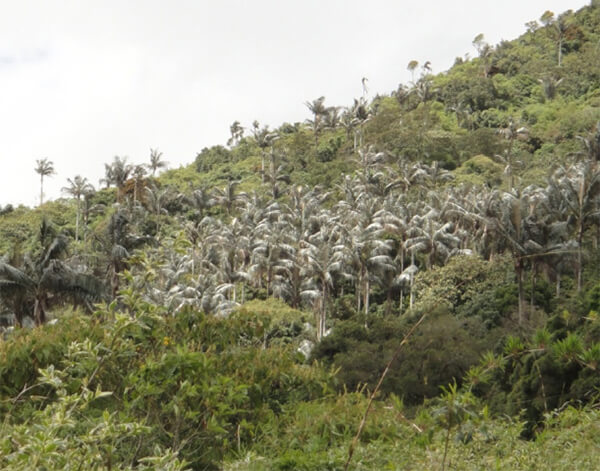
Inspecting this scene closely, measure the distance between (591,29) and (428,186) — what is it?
65.4 m

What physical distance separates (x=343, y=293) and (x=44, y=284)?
31.2m

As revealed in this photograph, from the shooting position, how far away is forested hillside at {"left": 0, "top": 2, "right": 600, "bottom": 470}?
162 inches

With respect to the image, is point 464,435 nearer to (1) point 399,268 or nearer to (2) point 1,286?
(2) point 1,286

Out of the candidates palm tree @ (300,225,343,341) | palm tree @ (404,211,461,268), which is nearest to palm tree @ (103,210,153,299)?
palm tree @ (300,225,343,341)

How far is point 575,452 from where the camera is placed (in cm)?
513

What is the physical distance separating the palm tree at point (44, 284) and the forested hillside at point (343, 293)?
9 cm

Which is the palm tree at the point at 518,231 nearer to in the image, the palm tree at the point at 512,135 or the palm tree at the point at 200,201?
the palm tree at the point at 512,135

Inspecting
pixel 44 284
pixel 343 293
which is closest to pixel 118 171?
pixel 343 293

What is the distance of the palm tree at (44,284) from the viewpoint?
26203mm

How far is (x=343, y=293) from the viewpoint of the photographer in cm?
5391

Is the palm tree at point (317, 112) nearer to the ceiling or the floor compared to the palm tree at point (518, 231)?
nearer to the ceiling

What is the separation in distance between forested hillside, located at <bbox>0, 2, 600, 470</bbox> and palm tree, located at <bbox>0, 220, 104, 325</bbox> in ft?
0.31

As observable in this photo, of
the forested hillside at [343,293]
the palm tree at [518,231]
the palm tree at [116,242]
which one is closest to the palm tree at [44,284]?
the forested hillside at [343,293]

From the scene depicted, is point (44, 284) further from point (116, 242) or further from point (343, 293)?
point (343, 293)
